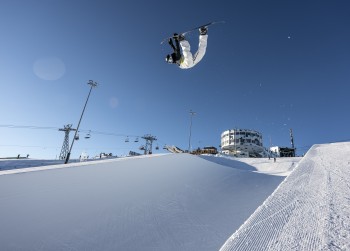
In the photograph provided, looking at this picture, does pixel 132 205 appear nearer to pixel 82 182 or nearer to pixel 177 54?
pixel 82 182

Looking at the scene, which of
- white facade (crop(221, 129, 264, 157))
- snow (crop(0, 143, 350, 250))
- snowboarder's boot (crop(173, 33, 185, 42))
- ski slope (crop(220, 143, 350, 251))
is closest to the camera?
ski slope (crop(220, 143, 350, 251))

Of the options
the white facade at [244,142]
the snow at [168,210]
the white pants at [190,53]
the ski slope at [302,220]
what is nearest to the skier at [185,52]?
the white pants at [190,53]

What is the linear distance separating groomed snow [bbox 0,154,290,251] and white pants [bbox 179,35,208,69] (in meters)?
4.63

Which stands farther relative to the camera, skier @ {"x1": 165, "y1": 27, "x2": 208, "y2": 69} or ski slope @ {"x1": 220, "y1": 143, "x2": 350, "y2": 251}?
skier @ {"x1": 165, "y1": 27, "x2": 208, "y2": 69}

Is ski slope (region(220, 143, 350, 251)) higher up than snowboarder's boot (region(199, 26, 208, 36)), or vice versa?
snowboarder's boot (region(199, 26, 208, 36))

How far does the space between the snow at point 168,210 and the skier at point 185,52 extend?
15.0 ft

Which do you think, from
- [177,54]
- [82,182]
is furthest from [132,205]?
[177,54]

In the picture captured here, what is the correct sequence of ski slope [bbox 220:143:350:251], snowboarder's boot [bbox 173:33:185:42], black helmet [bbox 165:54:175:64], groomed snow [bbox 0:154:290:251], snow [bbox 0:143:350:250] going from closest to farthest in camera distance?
ski slope [bbox 220:143:350:251]
snow [bbox 0:143:350:250]
groomed snow [bbox 0:154:290:251]
snowboarder's boot [bbox 173:33:185:42]
black helmet [bbox 165:54:175:64]

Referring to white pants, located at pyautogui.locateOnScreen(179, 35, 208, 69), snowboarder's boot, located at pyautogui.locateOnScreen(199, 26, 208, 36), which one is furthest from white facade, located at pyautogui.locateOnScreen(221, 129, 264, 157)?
snowboarder's boot, located at pyautogui.locateOnScreen(199, 26, 208, 36)

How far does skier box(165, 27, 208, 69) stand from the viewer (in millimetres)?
8602

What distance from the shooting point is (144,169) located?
934 cm

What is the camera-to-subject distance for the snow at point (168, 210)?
8.59 feet

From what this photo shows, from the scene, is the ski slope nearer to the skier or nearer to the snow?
the snow

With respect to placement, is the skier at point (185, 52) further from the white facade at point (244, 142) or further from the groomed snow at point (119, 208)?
the white facade at point (244, 142)
